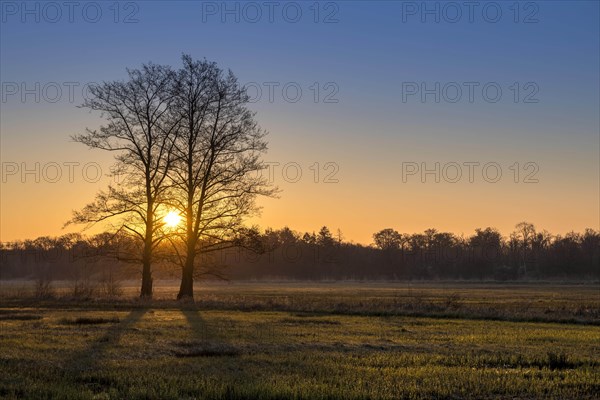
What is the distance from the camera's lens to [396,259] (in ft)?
517

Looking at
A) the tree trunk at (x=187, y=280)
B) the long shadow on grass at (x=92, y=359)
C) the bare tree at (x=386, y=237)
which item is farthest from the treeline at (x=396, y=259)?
the long shadow on grass at (x=92, y=359)

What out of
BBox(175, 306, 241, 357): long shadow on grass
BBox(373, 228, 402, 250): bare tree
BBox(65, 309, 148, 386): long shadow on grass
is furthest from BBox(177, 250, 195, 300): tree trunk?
BBox(373, 228, 402, 250): bare tree

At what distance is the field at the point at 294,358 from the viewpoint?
37.0ft

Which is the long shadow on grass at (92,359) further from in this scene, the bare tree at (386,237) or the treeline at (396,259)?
the bare tree at (386,237)

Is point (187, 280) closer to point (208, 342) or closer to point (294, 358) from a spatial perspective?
point (208, 342)

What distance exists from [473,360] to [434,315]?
17334 mm

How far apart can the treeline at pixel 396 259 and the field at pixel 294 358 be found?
91.8m

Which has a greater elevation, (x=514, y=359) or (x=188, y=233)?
(x=188, y=233)

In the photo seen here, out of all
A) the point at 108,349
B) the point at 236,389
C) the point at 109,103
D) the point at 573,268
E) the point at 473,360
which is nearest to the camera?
the point at 236,389

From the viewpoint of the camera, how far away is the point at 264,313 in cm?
3259

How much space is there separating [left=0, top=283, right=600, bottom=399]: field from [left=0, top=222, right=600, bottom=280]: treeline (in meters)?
91.8

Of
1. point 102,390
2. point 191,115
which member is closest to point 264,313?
point 191,115

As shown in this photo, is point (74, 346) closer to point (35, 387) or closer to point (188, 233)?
point (35, 387)

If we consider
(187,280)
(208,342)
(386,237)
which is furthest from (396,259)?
(208,342)
